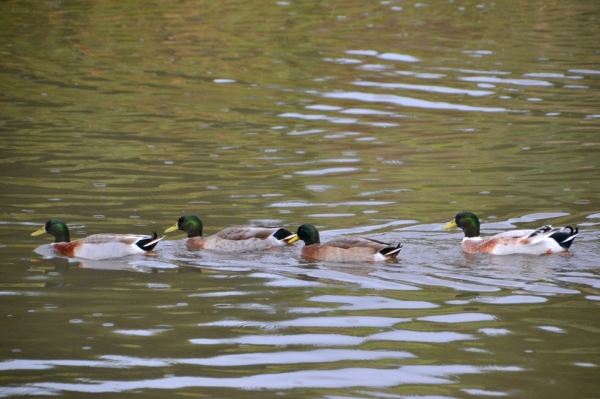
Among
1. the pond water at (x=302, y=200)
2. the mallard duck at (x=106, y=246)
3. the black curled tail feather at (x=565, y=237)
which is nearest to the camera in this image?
the pond water at (x=302, y=200)

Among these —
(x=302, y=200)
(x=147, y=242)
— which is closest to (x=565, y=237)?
(x=302, y=200)

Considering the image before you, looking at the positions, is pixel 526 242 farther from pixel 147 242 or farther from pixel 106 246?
pixel 106 246

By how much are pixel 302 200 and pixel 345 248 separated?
2.61 meters

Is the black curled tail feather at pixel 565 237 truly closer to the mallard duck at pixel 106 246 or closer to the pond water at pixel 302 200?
the pond water at pixel 302 200

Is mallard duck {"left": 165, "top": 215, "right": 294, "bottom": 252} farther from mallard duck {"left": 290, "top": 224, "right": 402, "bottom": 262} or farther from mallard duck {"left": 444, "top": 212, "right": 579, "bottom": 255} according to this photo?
mallard duck {"left": 444, "top": 212, "right": 579, "bottom": 255}

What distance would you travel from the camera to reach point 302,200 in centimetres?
1292

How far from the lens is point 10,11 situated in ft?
106

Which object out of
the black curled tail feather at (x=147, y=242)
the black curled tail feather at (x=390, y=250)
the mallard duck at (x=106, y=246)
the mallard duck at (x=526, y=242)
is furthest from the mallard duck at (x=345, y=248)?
the mallard duck at (x=106, y=246)

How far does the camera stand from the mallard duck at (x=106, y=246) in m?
10.5

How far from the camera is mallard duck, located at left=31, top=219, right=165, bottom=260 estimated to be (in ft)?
34.5

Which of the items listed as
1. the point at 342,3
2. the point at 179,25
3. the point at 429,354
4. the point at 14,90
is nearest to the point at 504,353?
the point at 429,354

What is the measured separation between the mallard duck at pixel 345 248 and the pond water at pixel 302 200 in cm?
13

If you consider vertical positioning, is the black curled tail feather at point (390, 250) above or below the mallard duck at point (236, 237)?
below

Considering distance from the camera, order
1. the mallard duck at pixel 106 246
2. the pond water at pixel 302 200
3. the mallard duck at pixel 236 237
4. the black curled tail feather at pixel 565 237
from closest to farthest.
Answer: the pond water at pixel 302 200 < the black curled tail feather at pixel 565 237 < the mallard duck at pixel 106 246 < the mallard duck at pixel 236 237
